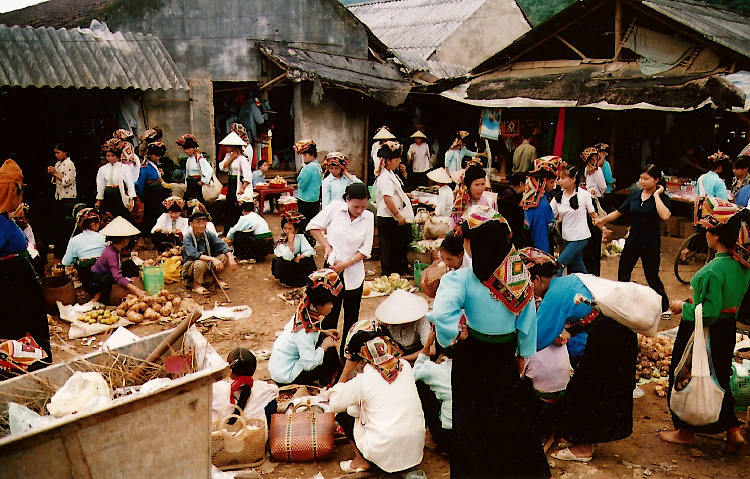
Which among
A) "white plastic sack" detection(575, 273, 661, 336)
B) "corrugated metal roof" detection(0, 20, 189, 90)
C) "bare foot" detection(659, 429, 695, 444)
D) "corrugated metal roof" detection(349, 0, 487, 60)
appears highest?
"corrugated metal roof" detection(349, 0, 487, 60)

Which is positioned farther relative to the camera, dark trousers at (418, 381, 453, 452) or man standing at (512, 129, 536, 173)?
man standing at (512, 129, 536, 173)

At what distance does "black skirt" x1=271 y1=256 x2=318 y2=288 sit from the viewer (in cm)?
891

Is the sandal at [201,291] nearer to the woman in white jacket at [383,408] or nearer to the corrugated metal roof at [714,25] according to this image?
the woman in white jacket at [383,408]

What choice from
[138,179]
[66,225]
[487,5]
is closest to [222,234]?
[138,179]

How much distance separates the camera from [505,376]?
388cm

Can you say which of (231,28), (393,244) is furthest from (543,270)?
(231,28)

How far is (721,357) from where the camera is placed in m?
4.57

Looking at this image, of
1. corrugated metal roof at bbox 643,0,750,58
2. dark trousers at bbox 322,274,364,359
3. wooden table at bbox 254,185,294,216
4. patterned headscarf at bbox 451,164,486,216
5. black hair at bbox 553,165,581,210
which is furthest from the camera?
wooden table at bbox 254,185,294,216

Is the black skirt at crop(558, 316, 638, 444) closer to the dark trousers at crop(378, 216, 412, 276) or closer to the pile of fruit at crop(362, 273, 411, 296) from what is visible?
the pile of fruit at crop(362, 273, 411, 296)

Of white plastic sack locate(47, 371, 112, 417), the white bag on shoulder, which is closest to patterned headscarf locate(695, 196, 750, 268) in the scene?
the white bag on shoulder

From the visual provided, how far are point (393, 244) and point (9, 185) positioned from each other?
534 cm

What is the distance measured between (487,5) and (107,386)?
70.5 feet

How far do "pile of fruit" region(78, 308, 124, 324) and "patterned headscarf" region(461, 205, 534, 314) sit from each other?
5364 mm

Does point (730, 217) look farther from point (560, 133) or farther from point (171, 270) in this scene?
point (560, 133)
